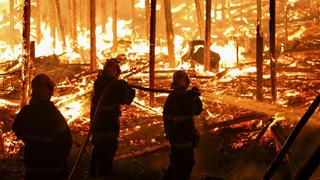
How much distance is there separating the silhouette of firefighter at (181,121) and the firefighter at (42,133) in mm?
1451

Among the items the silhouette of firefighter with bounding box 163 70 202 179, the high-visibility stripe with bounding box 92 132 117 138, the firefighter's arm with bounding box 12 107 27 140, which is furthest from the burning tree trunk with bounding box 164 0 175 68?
the firefighter's arm with bounding box 12 107 27 140

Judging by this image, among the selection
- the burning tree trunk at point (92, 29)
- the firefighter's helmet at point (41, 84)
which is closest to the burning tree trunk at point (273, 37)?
the firefighter's helmet at point (41, 84)

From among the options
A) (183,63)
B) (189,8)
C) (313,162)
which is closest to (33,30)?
(189,8)

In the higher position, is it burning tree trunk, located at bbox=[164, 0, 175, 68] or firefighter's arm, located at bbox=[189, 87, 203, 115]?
burning tree trunk, located at bbox=[164, 0, 175, 68]

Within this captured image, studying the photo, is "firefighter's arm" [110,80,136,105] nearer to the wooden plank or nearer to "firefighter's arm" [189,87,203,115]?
"firefighter's arm" [189,87,203,115]

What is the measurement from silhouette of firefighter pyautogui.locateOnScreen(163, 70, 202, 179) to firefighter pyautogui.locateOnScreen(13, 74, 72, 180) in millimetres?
1451

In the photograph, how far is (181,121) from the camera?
4.86 m

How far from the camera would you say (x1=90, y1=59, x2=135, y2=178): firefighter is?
5.61 metres

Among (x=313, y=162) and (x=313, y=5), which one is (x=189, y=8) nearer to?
(x=313, y=5)

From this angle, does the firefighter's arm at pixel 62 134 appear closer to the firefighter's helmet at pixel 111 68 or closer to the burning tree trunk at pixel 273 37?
the firefighter's helmet at pixel 111 68

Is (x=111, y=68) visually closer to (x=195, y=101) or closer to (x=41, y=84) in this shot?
(x=195, y=101)

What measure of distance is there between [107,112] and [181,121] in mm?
1390

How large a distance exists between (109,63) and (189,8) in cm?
3595

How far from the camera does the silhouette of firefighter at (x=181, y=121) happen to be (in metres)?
4.84
